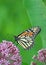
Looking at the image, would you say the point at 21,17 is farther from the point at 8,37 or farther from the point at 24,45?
the point at 24,45

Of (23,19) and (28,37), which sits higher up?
(23,19)

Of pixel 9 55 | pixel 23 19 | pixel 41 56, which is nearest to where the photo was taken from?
pixel 9 55

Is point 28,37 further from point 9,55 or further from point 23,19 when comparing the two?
point 23,19

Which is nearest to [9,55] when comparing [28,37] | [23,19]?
[28,37]

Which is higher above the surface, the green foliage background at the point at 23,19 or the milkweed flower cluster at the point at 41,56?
the green foliage background at the point at 23,19

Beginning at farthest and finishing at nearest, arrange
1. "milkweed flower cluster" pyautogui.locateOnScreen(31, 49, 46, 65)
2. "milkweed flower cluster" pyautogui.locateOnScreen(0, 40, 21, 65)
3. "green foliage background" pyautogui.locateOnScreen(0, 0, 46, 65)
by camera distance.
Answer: "green foliage background" pyautogui.locateOnScreen(0, 0, 46, 65) < "milkweed flower cluster" pyautogui.locateOnScreen(31, 49, 46, 65) < "milkweed flower cluster" pyautogui.locateOnScreen(0, 40, 21, 65)

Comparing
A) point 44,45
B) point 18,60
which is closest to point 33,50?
point 44,45
